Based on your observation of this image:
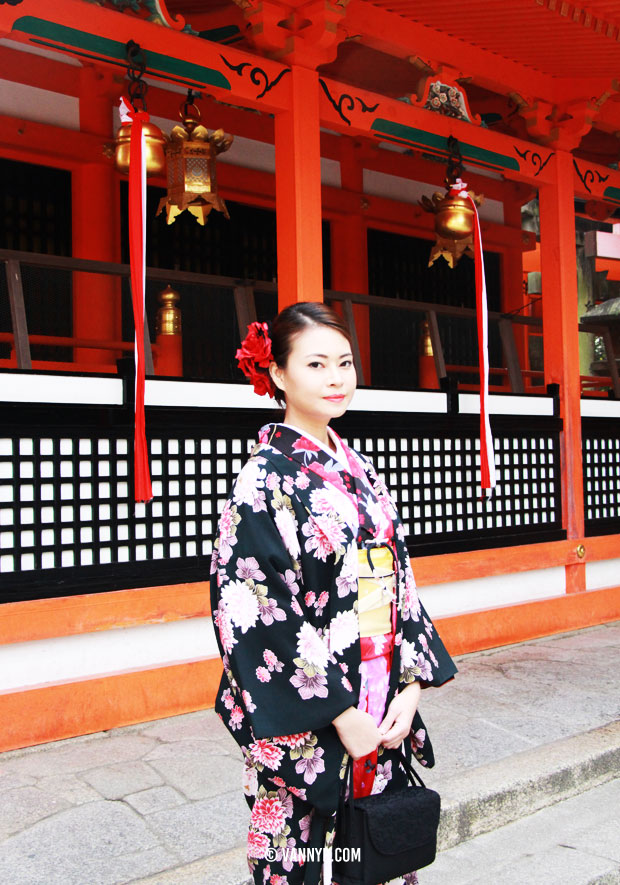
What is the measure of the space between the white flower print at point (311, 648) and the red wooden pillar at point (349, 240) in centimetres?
625

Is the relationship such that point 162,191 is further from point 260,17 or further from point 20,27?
point 20,27

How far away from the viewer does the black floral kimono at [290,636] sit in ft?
6.09

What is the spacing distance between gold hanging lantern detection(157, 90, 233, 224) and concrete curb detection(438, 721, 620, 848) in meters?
3.10

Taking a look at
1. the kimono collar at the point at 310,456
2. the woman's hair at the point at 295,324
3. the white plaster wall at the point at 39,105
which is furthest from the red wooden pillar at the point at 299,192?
the kimono collar at the point at 310,456

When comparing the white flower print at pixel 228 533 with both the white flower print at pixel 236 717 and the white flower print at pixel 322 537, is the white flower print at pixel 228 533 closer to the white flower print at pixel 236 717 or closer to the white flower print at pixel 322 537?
the white flower print at pixel 322 537

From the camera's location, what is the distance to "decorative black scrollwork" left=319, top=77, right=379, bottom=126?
5.21 meters

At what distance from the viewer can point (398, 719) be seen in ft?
6.66

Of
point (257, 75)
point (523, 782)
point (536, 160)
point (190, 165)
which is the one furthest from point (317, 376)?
point (536, 160)

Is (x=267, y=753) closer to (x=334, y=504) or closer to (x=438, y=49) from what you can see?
(x=334, y=504)

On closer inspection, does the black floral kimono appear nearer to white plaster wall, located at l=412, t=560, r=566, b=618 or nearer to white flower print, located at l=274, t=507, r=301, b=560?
white flower print, located at l=274, t=507, r=301, b=560

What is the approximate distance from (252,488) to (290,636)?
34cm

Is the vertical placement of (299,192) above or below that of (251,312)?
above

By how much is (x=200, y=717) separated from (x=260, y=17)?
3879 mm

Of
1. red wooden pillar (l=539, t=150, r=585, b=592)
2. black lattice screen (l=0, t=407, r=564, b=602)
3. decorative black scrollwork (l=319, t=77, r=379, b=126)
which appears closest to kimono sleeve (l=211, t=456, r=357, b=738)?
black lattice screen (l=0, t=407, r=564, b=602)
